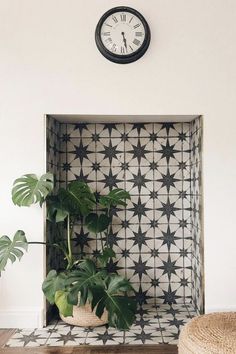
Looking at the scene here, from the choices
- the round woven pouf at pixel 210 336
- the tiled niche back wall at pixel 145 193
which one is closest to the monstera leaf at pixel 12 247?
the tiled niche back wall at pixel 145 193

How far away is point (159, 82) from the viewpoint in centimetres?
280

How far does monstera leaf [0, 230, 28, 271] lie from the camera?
2.46 m

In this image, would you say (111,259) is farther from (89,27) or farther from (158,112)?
(89,27)

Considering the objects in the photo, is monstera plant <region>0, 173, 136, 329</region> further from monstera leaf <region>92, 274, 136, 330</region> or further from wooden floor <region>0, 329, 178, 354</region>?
wooden floor <region>0, 329, 178, 354</region>

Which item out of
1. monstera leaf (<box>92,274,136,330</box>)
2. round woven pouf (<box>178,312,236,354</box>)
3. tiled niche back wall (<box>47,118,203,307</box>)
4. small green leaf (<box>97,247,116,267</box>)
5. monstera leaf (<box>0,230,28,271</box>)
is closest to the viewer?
round woven pouf (<box>178,312,236,354</box>)

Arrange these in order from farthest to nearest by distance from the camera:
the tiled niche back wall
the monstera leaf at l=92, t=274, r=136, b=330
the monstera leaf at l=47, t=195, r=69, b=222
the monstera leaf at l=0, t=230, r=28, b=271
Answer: the tiled niche back wall
the monstera leaf at l=47, t=195, r=69, b=222
the monstera leaf at l=0, t=230, r=28, b=271
the monstera leaf at l=92, t=274, r=136, b=330

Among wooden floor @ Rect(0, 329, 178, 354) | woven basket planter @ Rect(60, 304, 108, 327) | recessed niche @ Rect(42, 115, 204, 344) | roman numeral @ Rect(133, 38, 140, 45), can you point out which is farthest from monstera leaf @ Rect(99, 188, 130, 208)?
roman numeral @ Rect(133, 38, 140, 45)

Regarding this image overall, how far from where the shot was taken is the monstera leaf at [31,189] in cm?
254

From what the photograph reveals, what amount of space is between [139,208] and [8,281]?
122 cm

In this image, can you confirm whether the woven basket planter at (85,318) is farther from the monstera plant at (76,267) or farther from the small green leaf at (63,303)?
the small green leaf at (63,303)

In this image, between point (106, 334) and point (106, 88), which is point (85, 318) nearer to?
point (106, 334)

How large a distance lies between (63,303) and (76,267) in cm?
33

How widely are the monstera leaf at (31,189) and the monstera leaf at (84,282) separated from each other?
0.56 m

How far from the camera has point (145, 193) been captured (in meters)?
3.25
